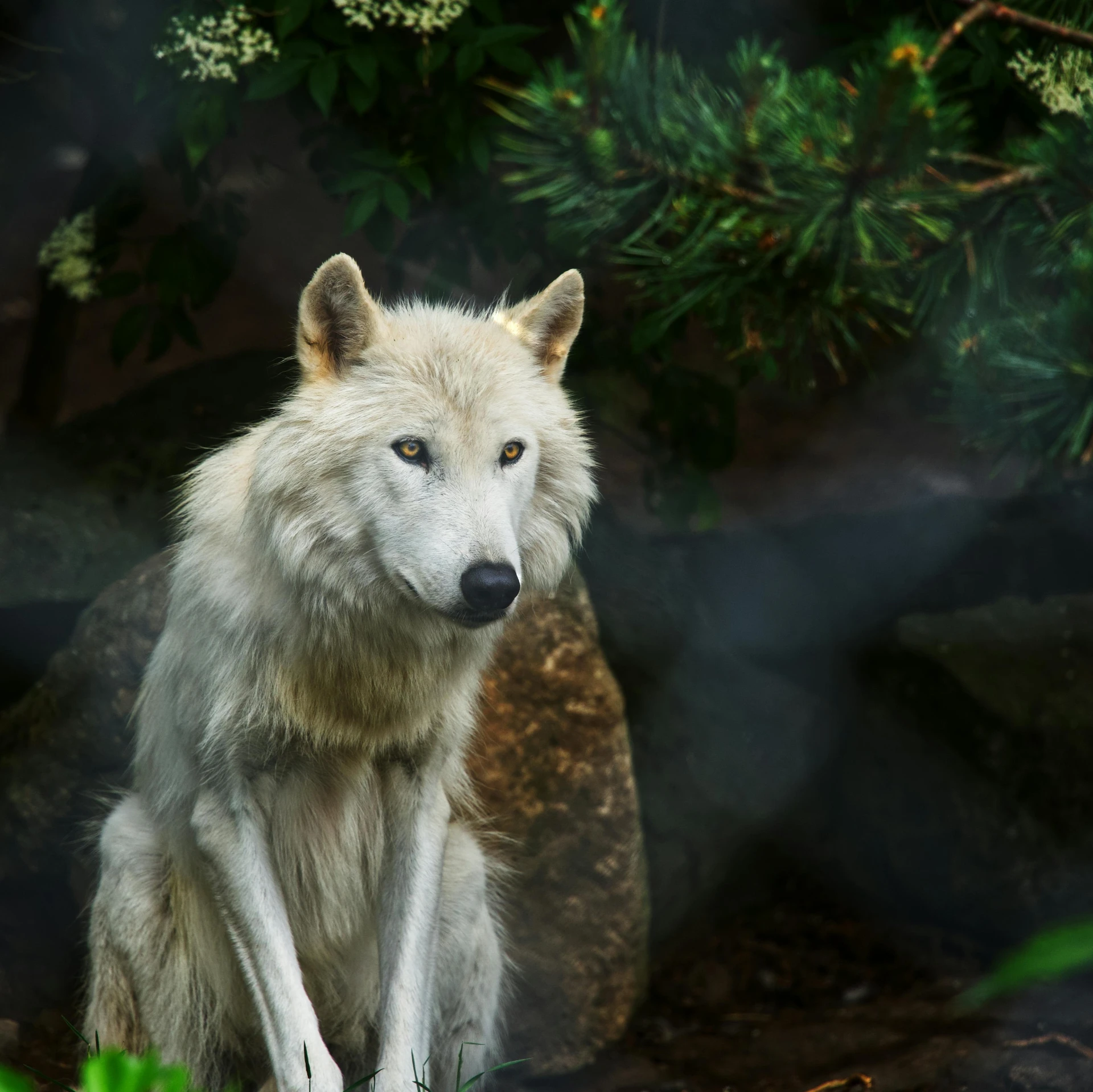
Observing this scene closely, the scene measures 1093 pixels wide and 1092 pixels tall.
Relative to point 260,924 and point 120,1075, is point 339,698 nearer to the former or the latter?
point 260,924

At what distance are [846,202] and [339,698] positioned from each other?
150 cm

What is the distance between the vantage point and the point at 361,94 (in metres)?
3.28

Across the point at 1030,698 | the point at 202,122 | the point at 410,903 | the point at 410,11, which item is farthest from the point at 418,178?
the point at 1030,698

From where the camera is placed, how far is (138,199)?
3.92 m

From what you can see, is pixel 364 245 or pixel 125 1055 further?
pixel 364 245

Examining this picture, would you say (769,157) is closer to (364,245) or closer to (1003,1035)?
(1003,1035)

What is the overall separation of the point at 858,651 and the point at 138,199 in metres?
3.13

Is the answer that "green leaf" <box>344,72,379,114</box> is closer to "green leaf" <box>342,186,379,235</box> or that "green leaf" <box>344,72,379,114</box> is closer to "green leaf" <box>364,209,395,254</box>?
"green leaf" <box>342,186,379,235</box>

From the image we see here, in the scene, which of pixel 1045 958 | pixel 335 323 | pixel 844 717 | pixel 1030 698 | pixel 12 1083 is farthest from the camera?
pixel 844 717

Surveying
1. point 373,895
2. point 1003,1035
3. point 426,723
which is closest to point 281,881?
point 373,895

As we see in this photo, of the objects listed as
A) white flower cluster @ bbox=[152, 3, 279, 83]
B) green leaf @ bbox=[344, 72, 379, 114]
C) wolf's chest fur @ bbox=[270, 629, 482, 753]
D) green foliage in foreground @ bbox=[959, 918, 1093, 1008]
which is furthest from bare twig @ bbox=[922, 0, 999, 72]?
white flower cluster @ bbox=[152, 3, 279, 83]

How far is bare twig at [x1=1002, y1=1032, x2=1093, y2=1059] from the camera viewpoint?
124 inches

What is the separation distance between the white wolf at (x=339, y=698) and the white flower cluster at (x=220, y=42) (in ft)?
3.45

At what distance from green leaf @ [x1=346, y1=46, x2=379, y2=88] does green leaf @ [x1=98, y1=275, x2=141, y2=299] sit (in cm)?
104
